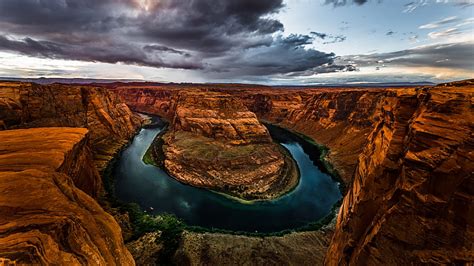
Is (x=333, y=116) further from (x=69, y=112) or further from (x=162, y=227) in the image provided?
(x=69, y=112)

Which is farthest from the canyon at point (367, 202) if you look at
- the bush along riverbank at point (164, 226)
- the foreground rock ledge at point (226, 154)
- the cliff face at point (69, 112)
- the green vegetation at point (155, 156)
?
the green vegetation at point (155, 156)

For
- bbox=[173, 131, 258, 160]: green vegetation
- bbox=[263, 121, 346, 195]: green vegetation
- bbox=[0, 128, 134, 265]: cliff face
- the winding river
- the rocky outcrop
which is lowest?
bbox=[263, 121, 346, 195]: green vegetation

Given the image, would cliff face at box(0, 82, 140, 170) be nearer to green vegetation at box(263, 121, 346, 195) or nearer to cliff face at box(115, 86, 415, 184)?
cliff face at box(115, 86, 415, 184)

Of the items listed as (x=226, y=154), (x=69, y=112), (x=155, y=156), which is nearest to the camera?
(x=226, y=154)

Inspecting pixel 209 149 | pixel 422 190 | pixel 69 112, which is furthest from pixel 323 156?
pixel 69 112

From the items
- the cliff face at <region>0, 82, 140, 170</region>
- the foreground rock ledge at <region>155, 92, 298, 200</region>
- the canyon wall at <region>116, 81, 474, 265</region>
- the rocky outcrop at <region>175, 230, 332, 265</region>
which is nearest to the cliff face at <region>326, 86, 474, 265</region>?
the canyon wall at <region>116, 81, 474, 265</region>

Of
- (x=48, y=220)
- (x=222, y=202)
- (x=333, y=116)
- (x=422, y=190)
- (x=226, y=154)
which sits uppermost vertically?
(x=422, y=190)
